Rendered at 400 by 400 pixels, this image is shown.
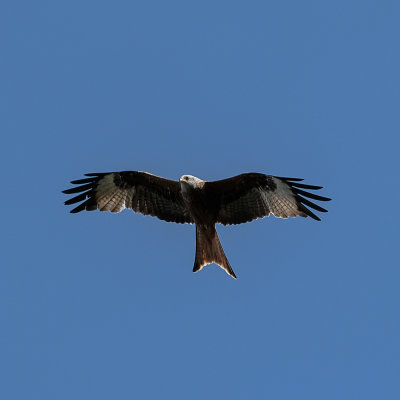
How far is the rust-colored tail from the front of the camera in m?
12.4

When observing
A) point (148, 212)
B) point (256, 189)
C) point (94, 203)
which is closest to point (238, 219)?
point (256, 189)

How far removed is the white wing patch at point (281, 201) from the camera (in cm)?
1227

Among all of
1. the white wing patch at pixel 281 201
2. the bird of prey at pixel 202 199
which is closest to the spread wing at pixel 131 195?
the bird of prey at pixel 202 199

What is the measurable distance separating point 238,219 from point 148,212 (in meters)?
1.57

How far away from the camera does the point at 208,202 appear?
40.8ft

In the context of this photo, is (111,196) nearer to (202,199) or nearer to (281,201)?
(202,199)

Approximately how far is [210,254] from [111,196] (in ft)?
6.58

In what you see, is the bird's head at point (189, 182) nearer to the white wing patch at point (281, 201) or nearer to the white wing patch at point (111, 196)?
the white wing patch at point (281, 201)

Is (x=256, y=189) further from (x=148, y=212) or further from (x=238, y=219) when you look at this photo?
(x=148, y=212)

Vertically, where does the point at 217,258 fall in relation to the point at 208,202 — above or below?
below

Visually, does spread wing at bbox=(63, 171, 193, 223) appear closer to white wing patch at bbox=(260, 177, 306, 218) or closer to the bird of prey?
Result: the bird of prey

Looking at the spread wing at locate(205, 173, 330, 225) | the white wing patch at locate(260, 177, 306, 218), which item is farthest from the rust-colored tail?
the white wing patch at locate(260, 177, 306, 218)

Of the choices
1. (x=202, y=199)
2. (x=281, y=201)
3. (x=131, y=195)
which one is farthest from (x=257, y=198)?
(x=131, y=195)

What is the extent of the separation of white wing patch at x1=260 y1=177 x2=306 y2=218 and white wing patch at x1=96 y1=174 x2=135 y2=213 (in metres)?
2.33
